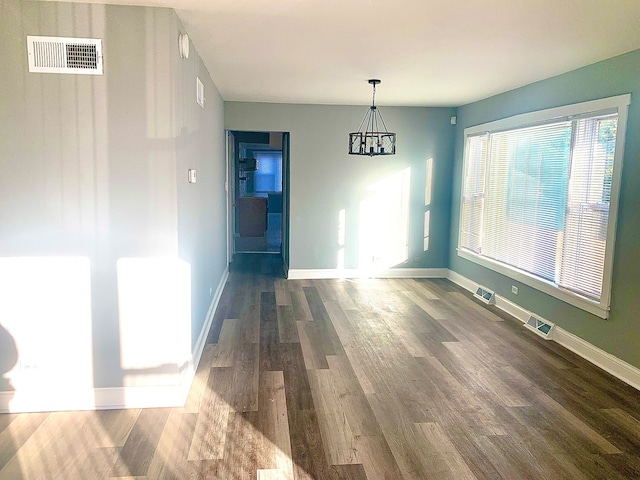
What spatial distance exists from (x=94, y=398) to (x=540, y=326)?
383 cm

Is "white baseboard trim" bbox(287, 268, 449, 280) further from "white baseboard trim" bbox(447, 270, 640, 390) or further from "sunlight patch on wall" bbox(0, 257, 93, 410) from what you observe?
"sunlight patch on wall" bbox(0, 257, 93, 410)

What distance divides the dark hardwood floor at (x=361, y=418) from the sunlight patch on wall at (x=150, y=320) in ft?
0.84

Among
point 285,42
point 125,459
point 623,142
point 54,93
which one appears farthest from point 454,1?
point 125,459

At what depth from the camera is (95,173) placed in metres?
3.02

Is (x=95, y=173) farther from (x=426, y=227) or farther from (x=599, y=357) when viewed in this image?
(x=426, y=227)

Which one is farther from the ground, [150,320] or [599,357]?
Result: [150,320]

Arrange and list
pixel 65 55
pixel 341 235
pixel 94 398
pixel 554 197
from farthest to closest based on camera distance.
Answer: pixel 341 235 < pixel 554 197 < pixel 94 398 < pixel 65 55

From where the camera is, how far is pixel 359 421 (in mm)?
3059

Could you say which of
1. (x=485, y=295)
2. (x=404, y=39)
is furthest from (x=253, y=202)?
(x=404, y=39)

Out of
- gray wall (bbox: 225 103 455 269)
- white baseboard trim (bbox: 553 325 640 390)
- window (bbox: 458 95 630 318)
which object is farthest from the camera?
gray wall (bbox: 225 103 455 269)

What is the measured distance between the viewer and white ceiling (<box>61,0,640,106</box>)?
2.88 meters

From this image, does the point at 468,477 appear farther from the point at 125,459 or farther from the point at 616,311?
the point at 616,311

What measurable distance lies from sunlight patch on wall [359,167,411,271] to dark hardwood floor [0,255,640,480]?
7.83ft

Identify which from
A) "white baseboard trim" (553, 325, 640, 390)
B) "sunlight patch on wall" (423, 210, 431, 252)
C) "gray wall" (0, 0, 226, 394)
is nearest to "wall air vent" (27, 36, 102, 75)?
"gray wall" (0, 0, 226, 394)
